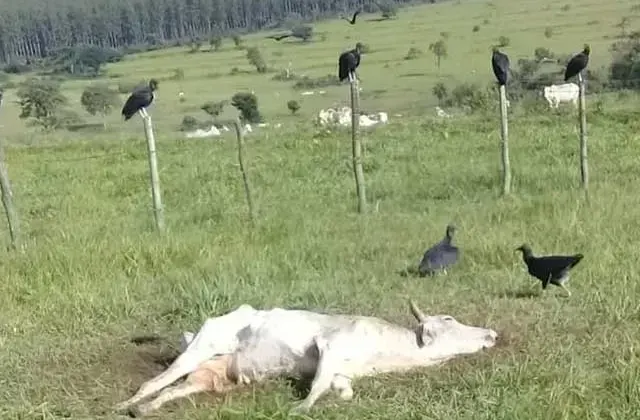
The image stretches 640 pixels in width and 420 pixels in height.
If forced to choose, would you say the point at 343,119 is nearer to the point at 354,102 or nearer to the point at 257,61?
the point at 354,102

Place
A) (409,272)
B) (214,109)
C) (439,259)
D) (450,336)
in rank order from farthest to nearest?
1. (214,109)
2. (409,272)
3. (439,259)
4. (450,336)

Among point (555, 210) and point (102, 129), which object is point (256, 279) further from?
point (102, 129)

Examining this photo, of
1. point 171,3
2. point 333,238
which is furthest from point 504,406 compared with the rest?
point 171,3

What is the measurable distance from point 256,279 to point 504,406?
131 inches

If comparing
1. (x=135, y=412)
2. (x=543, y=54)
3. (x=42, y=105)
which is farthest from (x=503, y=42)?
(x=135, y=412)

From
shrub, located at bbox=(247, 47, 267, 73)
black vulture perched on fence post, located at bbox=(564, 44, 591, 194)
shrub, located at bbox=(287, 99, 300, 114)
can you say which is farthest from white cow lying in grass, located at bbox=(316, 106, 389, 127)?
shrub, located at bbox=(247, 47, 267, 73)

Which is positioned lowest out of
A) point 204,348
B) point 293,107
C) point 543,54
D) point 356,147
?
point 293,107

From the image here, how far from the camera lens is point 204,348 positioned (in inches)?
233

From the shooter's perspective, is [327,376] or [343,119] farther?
[343,119]

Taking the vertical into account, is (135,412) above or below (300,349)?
below

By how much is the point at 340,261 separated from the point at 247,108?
25.5 metres

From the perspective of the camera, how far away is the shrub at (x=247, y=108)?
33.6m

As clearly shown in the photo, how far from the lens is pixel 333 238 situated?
1005 cm

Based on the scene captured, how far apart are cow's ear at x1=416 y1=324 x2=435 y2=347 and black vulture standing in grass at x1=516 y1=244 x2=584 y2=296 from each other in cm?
140
